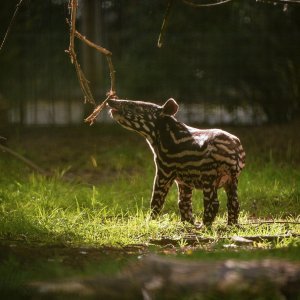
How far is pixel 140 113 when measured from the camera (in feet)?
23.0

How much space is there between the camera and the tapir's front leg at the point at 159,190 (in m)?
6.87

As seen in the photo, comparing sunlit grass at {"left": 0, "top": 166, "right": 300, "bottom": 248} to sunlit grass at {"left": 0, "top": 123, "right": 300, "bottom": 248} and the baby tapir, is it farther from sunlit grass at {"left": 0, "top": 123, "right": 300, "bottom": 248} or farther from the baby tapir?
the baby tapir

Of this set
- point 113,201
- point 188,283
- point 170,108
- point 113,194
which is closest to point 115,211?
point 113,201

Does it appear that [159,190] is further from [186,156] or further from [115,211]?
[115,211]

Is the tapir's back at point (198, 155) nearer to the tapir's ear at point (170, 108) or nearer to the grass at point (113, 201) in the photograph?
the tapir's ear at point (170, 108)

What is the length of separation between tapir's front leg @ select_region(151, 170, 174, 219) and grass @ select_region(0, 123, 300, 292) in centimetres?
12

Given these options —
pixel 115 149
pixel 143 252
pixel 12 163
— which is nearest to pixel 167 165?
pixel 143 252

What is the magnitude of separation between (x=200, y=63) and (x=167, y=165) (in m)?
6.75

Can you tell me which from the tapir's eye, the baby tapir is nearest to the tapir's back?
the baby tapir

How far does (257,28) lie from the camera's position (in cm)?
1313

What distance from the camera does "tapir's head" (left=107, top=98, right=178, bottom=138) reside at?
6938 millimetres

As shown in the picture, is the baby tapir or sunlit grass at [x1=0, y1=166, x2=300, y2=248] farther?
the baby tapir

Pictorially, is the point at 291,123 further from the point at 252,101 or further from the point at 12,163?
the point at 12,163

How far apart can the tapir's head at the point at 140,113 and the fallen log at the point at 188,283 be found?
3.02 m
